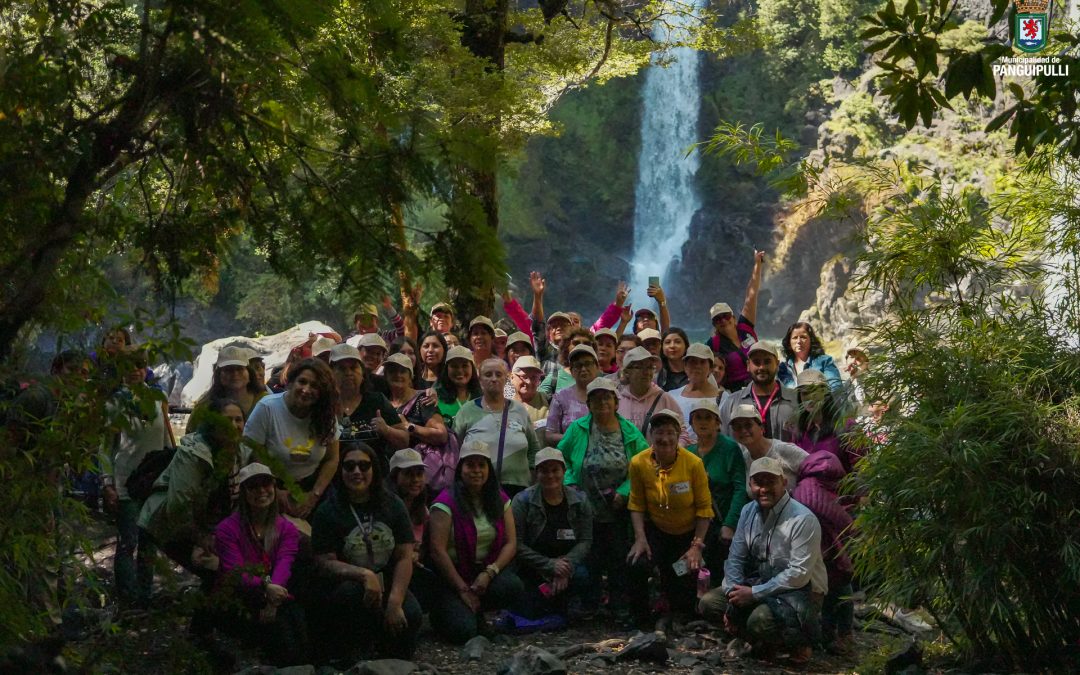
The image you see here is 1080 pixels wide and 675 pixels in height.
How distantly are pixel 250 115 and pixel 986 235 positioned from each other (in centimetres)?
394

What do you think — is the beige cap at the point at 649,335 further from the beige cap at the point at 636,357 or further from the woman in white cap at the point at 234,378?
the woman in white cap at the point at 234,378

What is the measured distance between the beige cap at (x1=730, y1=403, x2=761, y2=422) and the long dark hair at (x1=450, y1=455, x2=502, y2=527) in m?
1.46

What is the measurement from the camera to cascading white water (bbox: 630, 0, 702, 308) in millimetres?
32500

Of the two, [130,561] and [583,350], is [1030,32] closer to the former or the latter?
[583,350]

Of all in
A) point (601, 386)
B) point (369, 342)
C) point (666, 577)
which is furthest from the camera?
point (369, 342)

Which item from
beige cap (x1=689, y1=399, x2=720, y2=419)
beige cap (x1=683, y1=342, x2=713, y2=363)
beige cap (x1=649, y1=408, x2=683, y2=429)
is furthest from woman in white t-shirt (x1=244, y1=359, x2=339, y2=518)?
beige cap (x1=683, y1=342, x2=713, y2=363)

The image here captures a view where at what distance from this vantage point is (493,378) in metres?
6.90

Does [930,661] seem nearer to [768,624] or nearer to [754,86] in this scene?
[768,624]

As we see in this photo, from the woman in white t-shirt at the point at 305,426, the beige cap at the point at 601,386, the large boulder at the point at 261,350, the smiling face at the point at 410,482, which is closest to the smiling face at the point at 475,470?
the smiling face at the point at 410,482

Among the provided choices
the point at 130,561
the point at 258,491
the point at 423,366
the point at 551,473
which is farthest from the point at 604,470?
the point at 130,561

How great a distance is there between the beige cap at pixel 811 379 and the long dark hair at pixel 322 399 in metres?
2.68

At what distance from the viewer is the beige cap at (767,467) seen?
6.01 m

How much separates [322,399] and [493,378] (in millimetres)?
1277

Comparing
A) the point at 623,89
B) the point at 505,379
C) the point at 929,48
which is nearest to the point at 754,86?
the point at 623,89
